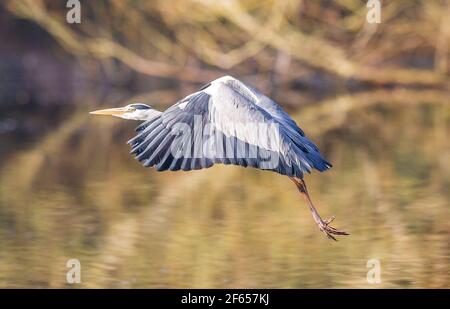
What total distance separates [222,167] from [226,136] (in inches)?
277

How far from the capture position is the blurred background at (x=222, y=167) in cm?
867

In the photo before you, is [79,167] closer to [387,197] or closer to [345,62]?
[387,197]

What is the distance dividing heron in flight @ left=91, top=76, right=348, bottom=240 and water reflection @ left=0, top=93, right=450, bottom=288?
1.24m

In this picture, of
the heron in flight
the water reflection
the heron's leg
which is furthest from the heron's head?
the water reflection

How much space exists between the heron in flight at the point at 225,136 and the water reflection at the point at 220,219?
4.08 ft

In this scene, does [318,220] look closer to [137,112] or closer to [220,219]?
[137,112]

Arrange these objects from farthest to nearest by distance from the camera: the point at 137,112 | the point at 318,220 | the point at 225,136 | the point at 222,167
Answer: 1. the point at 222,167
2. the point at 137,112
3. the point at 318,220
4. the point at 225,136

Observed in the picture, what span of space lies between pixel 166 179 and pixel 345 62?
11160 mm

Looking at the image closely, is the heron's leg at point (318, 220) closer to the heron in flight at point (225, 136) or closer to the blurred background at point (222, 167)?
the heron in flight at point (225, 136)

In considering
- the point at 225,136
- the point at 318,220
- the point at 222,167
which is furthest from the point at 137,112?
the point at 222,167

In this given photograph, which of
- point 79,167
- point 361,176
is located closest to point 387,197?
point 361,176

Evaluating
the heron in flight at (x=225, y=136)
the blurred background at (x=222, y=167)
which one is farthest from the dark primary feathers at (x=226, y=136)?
the blurred background at (x=222, y=167)

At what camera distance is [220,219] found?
1024 cm

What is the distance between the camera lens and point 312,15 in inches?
958
